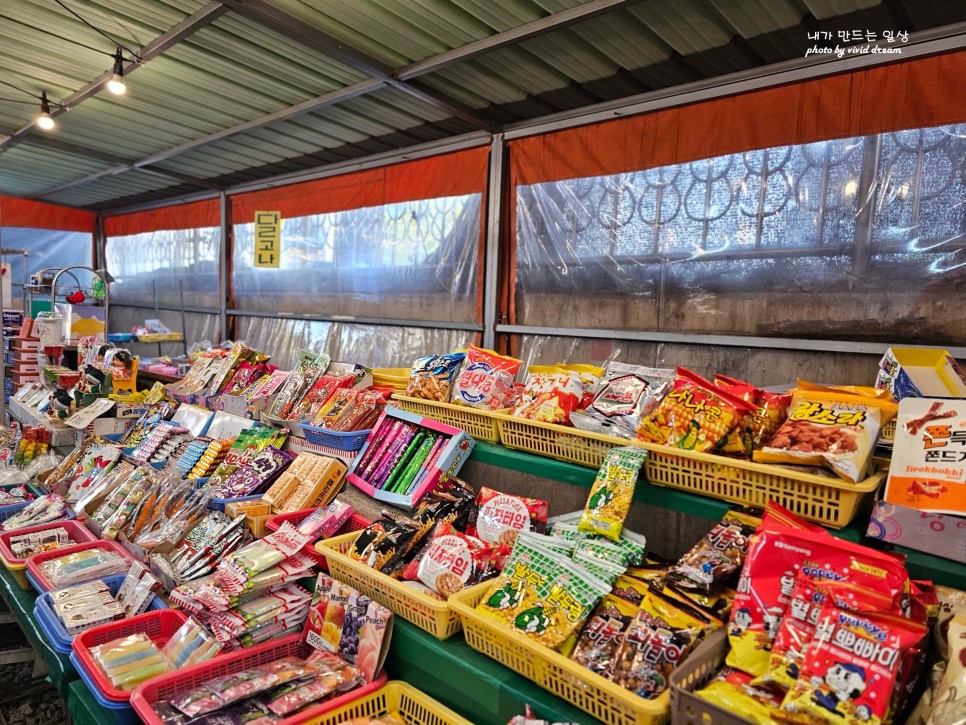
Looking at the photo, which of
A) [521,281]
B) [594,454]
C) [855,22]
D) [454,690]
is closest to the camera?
[454,690]

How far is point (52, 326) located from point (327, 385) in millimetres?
4189

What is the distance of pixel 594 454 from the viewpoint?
1.89m

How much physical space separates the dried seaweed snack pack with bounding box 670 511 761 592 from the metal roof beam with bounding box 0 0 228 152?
12.0 ft

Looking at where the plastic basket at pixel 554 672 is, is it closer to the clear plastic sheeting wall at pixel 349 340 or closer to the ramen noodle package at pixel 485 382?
the ramen noodle package at pixel 485 382

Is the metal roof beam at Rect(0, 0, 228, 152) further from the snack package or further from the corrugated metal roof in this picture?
the snack package

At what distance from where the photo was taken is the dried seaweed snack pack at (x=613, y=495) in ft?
5.15

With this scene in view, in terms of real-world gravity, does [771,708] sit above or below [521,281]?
below

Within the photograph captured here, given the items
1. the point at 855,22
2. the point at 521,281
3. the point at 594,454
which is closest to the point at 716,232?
the point at 855,22

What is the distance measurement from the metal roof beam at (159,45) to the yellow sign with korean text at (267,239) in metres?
1.99

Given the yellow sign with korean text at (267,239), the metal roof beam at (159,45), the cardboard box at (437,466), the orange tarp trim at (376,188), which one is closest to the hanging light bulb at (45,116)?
the metal roof beam at (159,45)

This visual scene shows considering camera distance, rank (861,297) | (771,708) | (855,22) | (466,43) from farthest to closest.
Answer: (466,43) < (861,297) < (855,22) < (771,708)

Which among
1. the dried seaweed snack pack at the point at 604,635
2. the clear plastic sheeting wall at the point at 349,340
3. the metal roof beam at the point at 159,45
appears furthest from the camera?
the clear plastic sheeting wall at the point at 349,340

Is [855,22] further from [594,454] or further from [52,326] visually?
[52,326]

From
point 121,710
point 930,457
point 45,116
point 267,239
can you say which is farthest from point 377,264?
point 930,457
